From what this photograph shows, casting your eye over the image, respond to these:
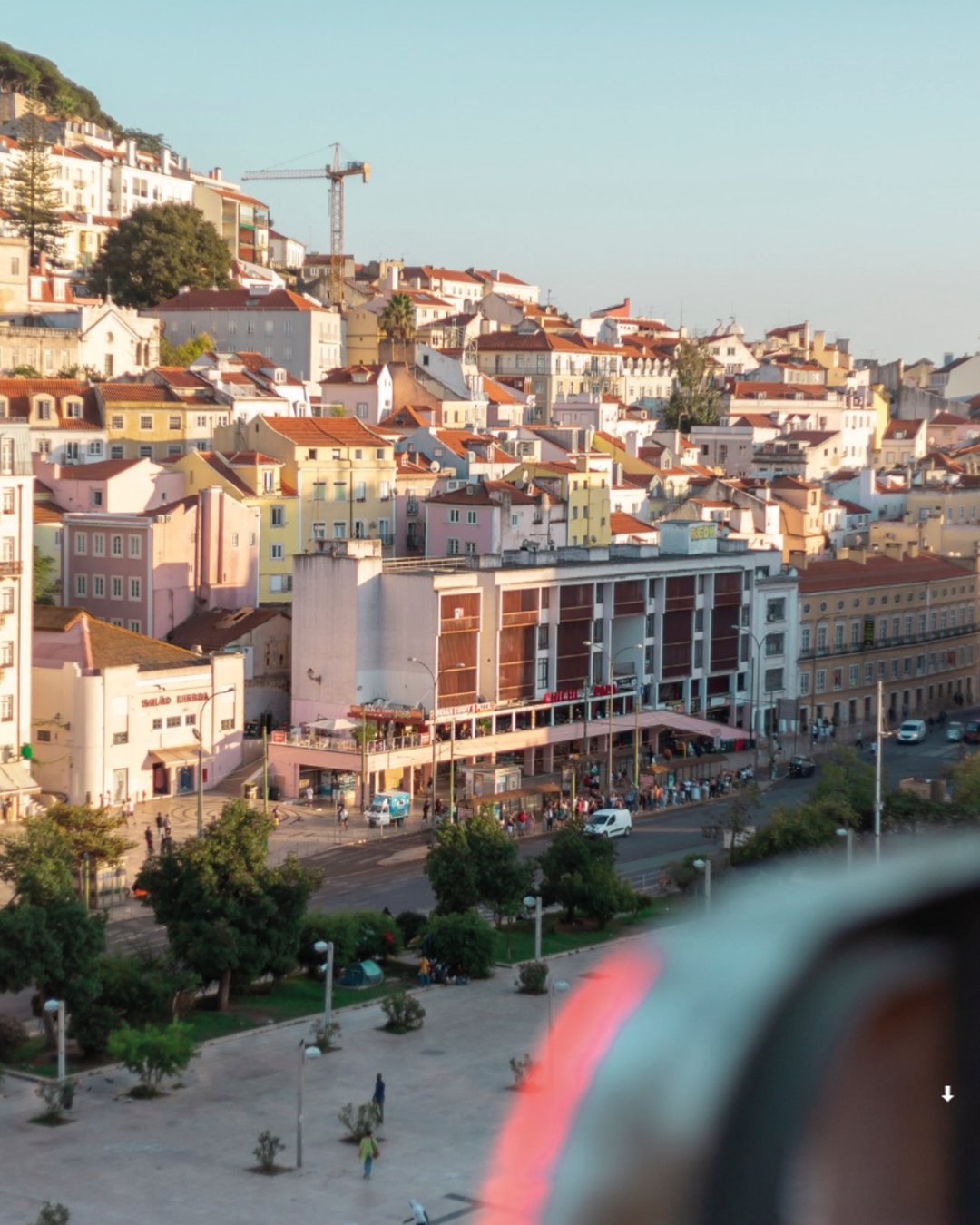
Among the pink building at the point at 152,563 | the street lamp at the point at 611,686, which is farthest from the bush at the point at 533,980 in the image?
the pink building at the point at 152,563

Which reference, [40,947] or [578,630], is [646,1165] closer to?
[40,947]

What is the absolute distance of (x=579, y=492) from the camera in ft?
212

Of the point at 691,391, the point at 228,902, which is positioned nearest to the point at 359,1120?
the point at 228,902

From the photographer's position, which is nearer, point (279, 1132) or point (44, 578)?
point (279, 1132)

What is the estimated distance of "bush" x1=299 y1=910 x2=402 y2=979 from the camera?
3125 centimetres

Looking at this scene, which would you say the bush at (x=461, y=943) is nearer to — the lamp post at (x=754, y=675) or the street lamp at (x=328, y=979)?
the street lamp at (x=328, y=979)

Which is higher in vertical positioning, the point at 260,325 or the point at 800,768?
the point at 260,325

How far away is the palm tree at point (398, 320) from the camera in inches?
3536

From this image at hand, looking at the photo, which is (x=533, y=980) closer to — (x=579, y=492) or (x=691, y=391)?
(x=579, y=492)

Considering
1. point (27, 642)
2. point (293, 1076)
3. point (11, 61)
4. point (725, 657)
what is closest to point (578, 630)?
point (725, 657)

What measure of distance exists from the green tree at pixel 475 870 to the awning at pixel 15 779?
36.2ft

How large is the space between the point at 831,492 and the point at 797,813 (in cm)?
4665

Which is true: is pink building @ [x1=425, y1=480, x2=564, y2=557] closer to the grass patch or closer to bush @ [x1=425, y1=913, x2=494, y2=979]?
the grass patch

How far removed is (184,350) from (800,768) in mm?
34822
